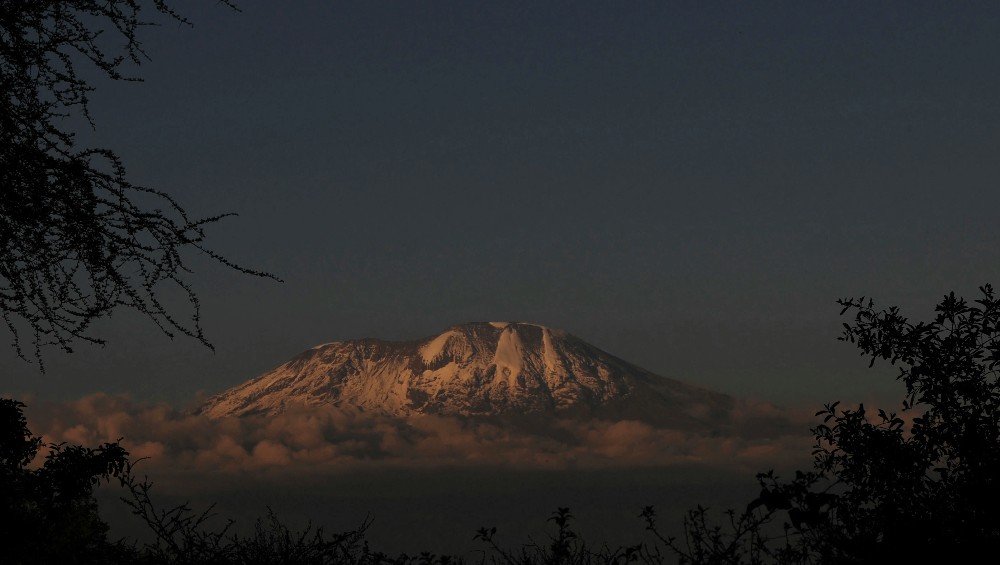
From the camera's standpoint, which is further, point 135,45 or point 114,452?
point 114,452

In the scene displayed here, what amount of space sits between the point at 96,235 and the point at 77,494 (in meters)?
13.7

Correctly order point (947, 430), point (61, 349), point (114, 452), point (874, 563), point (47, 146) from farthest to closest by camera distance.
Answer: point (114, 452) < point (947, 430) < point (61, 349) < point (47, 146) < point (874, 563)

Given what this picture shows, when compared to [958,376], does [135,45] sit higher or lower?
higher

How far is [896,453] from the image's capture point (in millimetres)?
9914

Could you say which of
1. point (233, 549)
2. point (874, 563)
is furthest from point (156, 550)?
point (874, 563)

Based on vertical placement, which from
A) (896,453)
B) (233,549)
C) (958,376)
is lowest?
(233,549)

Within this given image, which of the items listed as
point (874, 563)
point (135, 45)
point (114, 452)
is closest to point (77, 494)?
point (114, 452)

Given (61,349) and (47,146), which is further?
(61,349)

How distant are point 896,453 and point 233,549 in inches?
237

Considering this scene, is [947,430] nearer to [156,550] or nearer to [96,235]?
[156,550]

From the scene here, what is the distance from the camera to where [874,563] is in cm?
572

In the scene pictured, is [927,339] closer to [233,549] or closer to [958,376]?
[958,376]

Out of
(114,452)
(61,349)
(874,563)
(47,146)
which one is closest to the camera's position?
(874,563)

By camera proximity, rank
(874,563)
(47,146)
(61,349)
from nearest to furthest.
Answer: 1. (874,563)
2. (47,146)
3. (61,349)
